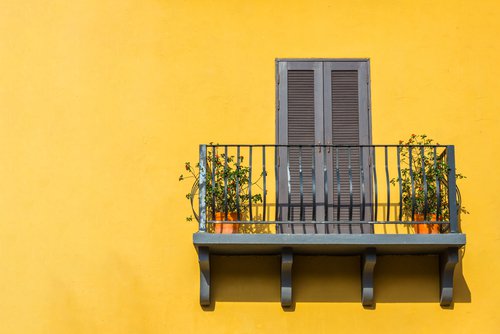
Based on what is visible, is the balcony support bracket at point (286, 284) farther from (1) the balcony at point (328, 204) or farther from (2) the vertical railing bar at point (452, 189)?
(2) the vertical railing bar at point (452, 189)

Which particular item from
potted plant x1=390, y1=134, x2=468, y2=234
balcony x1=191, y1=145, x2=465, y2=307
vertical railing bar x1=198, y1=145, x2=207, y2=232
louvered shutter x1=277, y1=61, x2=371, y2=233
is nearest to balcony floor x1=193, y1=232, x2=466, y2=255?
balcony x1=191, y1=145, x2=465, y2=307

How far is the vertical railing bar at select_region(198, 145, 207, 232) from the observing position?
10.5 metres

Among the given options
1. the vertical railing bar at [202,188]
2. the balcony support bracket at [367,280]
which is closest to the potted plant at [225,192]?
the vertical railing bar at [202,188]

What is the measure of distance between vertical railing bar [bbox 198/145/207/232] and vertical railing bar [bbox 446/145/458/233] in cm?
232

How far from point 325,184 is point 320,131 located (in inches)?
31.6

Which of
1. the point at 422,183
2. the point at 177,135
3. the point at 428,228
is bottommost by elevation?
the point at 428,228

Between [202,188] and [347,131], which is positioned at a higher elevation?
[347,131]

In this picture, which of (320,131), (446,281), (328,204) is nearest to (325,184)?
(328,204)

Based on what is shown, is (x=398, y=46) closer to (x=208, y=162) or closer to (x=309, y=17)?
(x=309, y=17)

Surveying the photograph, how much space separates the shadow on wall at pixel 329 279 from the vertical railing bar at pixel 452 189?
1.92 feet

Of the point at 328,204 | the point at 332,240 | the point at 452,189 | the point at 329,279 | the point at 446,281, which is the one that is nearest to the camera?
the point at 332,240

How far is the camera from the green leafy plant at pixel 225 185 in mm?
10766

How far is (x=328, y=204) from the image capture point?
36.7ft

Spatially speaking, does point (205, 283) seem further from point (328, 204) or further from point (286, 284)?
point (328, 204)
